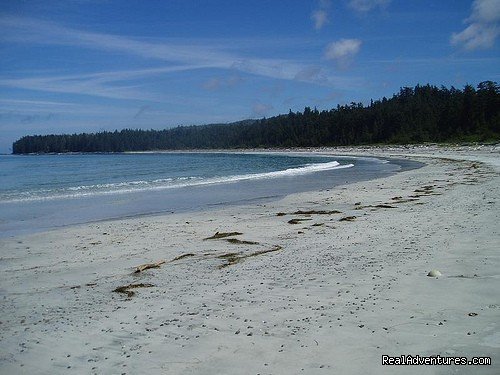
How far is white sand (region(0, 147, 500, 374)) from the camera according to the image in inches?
181

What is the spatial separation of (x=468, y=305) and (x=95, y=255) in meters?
8.20

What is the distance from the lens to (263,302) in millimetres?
6219

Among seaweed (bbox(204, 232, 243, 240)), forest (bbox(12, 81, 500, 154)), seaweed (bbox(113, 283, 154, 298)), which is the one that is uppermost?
forest (bbox(12, 81, 500, 154))

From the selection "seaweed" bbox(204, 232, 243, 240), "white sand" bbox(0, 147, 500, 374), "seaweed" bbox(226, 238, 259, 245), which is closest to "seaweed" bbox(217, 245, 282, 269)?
"white sand" bbox(0, 147, 500, 374)

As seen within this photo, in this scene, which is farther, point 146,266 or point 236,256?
point 236,256

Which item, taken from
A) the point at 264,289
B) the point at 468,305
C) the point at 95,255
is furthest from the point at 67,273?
the point at 468,305

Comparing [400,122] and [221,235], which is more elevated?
[400,122]

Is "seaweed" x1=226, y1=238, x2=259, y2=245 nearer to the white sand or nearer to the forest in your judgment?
the white sand

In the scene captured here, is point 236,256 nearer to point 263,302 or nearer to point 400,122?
point 263,302

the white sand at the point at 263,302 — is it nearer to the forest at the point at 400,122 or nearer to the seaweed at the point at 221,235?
the seaweed at the point at 221,235

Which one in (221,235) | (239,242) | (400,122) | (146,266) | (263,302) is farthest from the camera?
(400,122)

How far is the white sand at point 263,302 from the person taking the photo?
4.61 metres

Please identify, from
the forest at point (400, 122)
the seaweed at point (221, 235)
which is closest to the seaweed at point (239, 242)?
the seaweed at point (221, 235)

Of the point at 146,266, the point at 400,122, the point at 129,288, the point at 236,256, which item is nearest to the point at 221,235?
the point at 236,256
